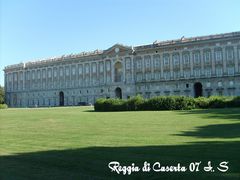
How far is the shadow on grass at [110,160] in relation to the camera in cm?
786

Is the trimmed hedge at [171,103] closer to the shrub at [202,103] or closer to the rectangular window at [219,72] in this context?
the shrub at [202,103]

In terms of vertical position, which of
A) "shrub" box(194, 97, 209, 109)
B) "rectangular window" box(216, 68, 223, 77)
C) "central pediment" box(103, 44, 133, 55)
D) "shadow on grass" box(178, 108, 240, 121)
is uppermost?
"central pediment" box(103, 44, 133, 55)

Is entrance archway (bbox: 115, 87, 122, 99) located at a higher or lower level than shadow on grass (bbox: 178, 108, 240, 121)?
higher

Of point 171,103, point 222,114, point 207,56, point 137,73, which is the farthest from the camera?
point 137,73

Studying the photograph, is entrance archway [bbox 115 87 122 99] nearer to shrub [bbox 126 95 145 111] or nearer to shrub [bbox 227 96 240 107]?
shrub [bbox 126 95 145 111]

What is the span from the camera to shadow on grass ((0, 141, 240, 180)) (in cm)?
786

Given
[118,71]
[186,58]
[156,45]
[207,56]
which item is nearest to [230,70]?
[207,56]

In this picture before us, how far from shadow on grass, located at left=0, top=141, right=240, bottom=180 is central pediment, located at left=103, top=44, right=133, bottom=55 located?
91830 millimetres

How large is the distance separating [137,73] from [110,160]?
9247 cm

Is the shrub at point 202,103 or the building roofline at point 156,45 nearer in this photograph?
the shrub at point 202,103

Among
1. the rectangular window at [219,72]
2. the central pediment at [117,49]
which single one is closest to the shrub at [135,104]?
the rectangular window at [219,72]

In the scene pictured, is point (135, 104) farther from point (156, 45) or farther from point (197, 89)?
point (156, 45)

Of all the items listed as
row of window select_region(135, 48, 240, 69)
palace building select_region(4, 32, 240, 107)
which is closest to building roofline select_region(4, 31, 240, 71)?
palace building select_region(4, 32, 240, 107)

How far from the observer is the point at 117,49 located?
104m
